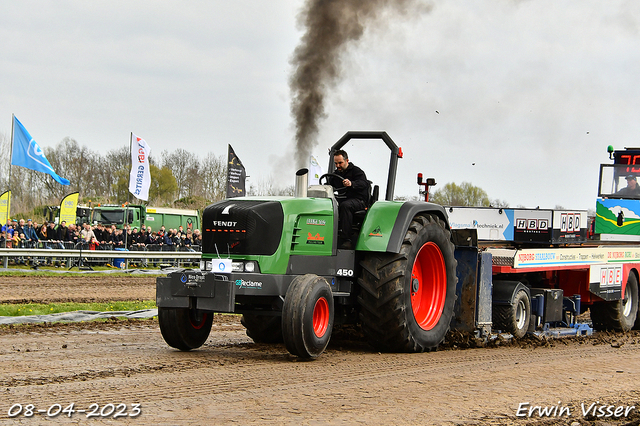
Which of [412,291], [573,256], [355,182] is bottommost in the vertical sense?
[412,291]

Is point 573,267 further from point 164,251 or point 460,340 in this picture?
point 164,251

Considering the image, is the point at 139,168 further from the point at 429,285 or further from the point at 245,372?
the point at 245,372

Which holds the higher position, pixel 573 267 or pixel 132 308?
pixel 573 267

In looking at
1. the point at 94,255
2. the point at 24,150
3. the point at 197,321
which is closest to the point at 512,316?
the point at 197,321

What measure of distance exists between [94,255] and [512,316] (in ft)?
54.6

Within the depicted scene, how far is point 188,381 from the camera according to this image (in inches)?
240

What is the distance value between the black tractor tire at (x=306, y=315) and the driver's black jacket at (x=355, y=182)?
153cm

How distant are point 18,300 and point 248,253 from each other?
809 centimetres

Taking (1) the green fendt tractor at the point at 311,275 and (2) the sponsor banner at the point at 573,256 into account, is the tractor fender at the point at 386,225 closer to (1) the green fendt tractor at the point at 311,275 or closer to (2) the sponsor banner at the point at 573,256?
(1) the green fendt tractor at the point at 311,275

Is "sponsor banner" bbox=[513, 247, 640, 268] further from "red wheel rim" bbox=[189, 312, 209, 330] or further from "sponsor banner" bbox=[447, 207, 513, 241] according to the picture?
"red wheel rim" bbox=[189, 312, 209, 330]

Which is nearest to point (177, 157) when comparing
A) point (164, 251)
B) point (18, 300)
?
point (164, 251)

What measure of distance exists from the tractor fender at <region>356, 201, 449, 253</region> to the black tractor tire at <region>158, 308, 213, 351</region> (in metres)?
1.95

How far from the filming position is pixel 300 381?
627 centimetres

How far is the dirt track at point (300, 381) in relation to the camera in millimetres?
5133
